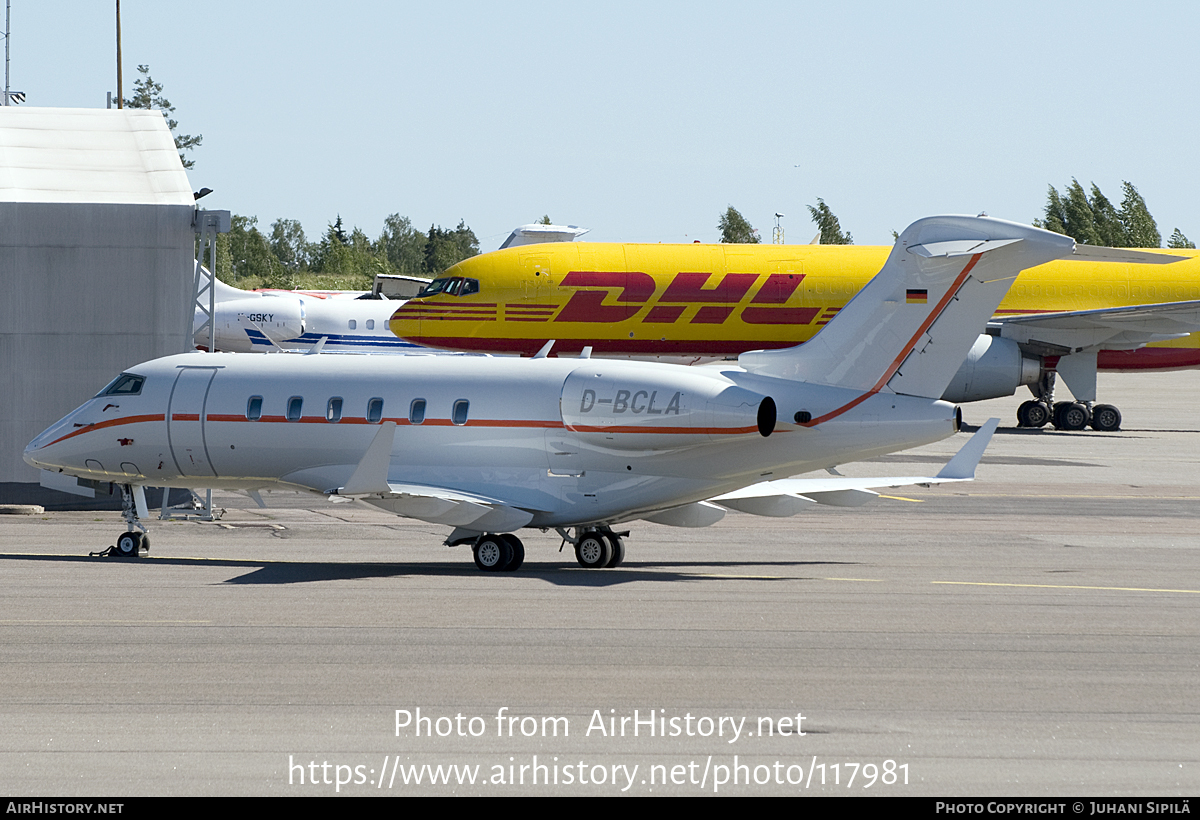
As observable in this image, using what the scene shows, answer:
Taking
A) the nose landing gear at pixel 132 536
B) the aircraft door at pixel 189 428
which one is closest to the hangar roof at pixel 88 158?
the aircraft door at pixel 189 428

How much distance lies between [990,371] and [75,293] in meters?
26.1

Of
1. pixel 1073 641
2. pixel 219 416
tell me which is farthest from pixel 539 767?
pixel 219 416

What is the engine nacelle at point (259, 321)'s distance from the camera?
57281 millimetres

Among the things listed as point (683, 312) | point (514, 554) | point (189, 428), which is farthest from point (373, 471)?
point (683, 312)

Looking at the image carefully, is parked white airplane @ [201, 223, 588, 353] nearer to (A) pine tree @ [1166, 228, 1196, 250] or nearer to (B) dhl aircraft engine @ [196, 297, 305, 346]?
(B) dhl aircraft engine @ [196, 297, 305, 346]

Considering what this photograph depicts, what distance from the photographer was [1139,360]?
160ft

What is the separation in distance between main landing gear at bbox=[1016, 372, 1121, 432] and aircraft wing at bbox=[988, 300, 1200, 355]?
200 cm

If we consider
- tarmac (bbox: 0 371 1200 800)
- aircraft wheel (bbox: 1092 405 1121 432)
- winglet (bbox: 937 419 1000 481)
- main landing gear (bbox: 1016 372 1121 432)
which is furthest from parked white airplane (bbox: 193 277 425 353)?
winglet (bbox: 937 419 1000 481)

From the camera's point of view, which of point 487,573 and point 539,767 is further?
point 487,573

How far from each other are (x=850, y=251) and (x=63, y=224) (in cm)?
2545

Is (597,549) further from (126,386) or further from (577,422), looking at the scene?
(126,386)

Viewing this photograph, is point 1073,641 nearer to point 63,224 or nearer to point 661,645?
point 661,645

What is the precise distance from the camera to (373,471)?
1919 centimetres
